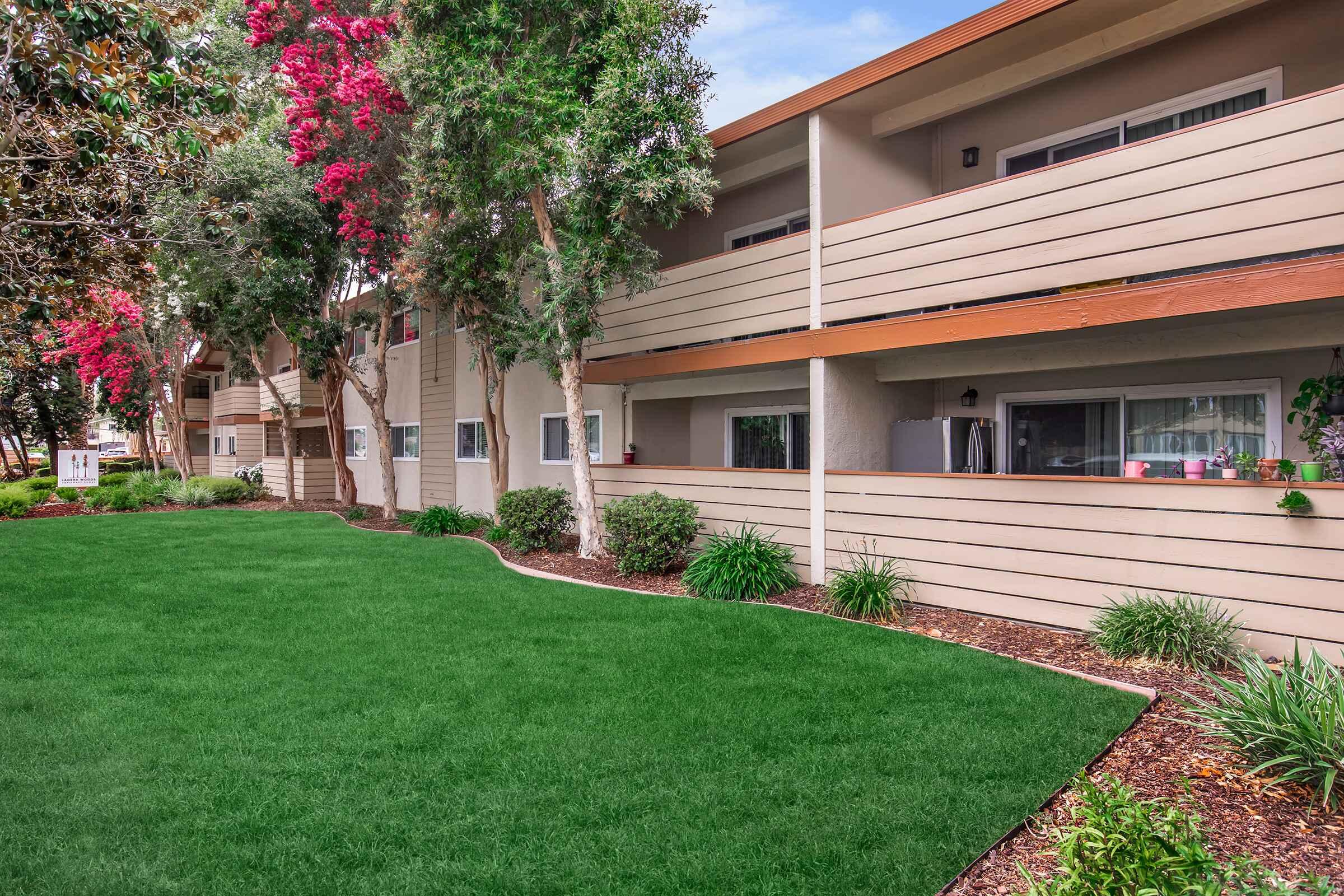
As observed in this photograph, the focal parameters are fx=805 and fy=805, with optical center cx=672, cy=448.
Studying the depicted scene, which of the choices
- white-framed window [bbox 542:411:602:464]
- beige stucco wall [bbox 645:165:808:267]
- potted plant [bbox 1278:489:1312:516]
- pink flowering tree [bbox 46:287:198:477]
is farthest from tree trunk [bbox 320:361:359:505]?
potted plant [bbox 1278:489:1312:516]

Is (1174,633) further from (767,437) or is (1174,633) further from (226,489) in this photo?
(226,489)

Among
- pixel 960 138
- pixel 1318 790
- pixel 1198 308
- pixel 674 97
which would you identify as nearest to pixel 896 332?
pixel 1198 308

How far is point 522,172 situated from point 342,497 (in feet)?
50.9

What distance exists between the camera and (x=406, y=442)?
73.4ft

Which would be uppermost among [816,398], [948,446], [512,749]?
[816,398]

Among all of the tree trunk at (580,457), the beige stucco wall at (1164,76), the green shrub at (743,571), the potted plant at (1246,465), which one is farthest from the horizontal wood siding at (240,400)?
the potted plant at (1246,465)

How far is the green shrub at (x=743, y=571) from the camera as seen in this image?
31.4 ft

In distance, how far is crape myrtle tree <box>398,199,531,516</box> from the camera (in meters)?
12.8

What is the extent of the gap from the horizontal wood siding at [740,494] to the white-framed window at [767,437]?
4.22ft

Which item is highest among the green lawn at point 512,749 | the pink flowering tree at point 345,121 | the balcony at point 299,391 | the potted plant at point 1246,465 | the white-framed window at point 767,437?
the pink flowering tree at point 345,121

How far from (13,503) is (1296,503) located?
88.8ft

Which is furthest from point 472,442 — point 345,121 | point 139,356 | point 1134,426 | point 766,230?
point 139,356

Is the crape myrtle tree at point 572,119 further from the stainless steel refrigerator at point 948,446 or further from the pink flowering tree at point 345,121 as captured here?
the stainless steel refrigerator at point 948,446

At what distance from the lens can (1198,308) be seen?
6676 millimetres
